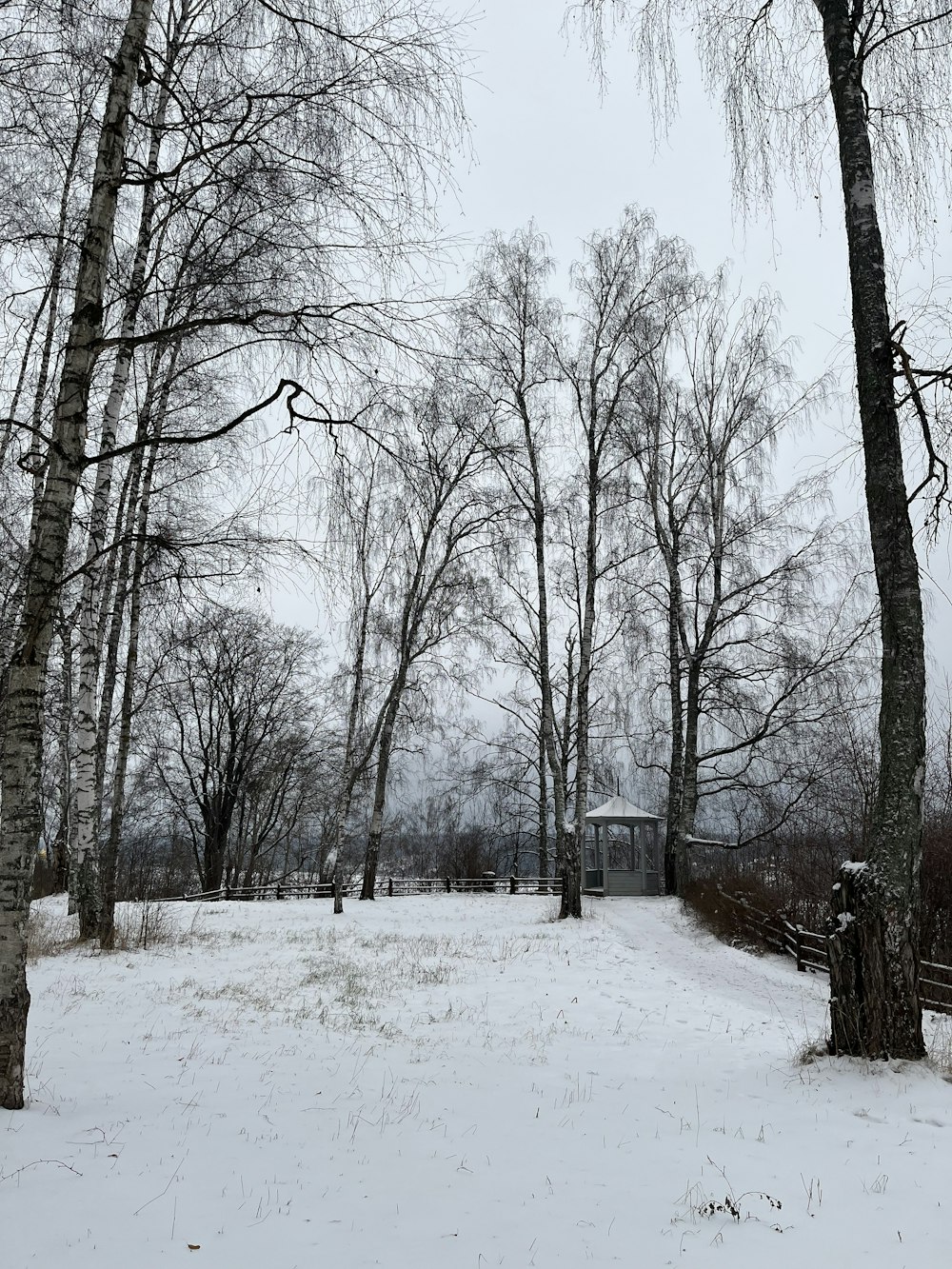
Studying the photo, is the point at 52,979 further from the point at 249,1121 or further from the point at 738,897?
the point at 738,897

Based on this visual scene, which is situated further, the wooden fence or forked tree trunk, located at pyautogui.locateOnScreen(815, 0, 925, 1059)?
the wooden fence

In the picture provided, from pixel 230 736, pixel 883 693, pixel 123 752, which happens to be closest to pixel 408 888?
pixel 230 736

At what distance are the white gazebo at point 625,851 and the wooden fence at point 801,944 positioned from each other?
577cm

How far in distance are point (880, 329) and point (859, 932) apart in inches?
175

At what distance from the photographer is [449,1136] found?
4.13 meters

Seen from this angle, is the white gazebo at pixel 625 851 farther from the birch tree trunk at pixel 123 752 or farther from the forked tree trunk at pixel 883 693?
the forked tree trunk at pixel 883 693

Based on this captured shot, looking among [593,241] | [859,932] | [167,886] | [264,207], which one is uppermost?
[593,241]

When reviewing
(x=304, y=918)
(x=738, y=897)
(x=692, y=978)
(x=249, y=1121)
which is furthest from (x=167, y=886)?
(x=249, y=1121)

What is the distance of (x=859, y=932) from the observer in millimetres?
5336

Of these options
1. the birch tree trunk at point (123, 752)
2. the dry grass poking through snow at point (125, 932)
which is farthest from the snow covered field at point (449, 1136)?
the dry grass poking through snow at point (125, 932)

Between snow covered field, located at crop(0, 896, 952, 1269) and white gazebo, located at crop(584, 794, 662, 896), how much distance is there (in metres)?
13.9

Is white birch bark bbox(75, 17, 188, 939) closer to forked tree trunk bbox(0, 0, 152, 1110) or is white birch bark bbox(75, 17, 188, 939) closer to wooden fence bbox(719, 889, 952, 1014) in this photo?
forked tree trunk bbox(0, 0, 152, 1110)

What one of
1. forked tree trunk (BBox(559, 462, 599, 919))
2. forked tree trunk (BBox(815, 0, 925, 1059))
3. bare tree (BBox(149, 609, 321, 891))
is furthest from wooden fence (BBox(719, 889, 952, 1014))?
bare tree (BBox(149, 609, 321, 891))

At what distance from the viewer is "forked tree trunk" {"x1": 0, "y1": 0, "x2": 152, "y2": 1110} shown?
4.02m
